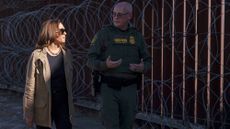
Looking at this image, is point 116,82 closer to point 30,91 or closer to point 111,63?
point 111,63

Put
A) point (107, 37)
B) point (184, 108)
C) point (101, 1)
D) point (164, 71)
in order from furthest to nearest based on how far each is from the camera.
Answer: point (101, 1), point (164, 71), point (184, 108), point (107, 37)

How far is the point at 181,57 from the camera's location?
6.76 m

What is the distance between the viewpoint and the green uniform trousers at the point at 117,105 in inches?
207

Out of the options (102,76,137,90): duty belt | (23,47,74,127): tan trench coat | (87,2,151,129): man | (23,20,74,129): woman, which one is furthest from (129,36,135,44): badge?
(23,47,74,127): tan trench coat

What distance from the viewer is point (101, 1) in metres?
8.39

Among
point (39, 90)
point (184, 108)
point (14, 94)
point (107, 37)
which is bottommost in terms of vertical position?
point (14, 94)

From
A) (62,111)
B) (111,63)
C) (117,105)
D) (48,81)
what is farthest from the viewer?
(62,111)

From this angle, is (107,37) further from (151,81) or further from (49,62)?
(151,81)

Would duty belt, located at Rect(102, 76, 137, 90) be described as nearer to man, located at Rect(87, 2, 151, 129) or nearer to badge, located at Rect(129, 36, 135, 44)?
man, located at Rect(87, 2, 151, 129)

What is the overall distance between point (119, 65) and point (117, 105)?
42 cm

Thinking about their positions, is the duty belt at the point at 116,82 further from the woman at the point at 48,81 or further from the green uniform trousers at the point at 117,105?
the woman at the point at 48,81

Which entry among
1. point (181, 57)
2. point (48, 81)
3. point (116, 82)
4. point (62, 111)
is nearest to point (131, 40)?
point (116, 82)

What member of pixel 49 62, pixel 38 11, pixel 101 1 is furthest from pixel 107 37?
pixel 38 11

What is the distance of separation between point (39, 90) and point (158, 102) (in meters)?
2.30
